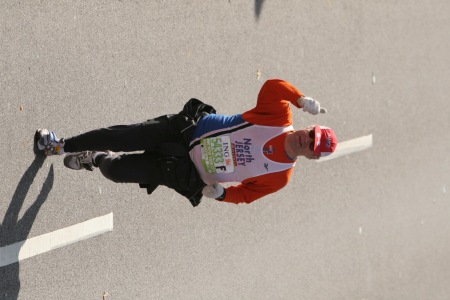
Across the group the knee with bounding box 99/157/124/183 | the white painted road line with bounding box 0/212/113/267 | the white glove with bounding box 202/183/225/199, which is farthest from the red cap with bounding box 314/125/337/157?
the white painted road line with bounding box 0/212/113/267

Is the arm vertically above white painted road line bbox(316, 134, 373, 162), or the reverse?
the arm

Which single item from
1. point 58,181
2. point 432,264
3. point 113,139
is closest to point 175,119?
point 113,139

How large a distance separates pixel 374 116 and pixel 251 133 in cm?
490

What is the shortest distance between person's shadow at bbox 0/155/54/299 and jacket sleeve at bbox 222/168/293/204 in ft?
5.57

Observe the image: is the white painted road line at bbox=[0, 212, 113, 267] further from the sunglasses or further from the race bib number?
the sunglasses

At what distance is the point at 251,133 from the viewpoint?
623 cm

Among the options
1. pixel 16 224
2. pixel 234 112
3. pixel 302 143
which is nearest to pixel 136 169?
pixel 16 224

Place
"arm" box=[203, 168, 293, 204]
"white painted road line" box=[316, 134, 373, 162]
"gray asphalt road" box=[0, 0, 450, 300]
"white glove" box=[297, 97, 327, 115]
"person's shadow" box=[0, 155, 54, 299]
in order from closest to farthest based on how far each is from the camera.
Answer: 1. "white glove" box=[297, 97, 327, 115]
2. "arm" box=[203, 168, 293, 204]
3. "person's shadow" box=[0, 155, 54, 299]
4. "gray asphalt road" box=[0, 0, 450, 300]
5. "white painted road line" box=[316, 134, 373, 162]

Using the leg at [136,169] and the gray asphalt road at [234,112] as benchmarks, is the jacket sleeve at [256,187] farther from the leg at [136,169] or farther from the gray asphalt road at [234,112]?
the gray asphalt road at [234,112]

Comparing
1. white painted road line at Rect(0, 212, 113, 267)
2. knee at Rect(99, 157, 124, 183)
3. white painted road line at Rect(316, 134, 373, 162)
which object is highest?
knee at Rect(99, 157, 124, 183)

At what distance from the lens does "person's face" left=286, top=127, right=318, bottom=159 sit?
6105 mm

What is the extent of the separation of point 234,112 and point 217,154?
253 cm

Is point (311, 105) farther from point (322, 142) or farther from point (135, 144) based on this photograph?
point (135, 144)

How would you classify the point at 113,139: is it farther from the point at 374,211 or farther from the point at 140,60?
the point at 374,211
